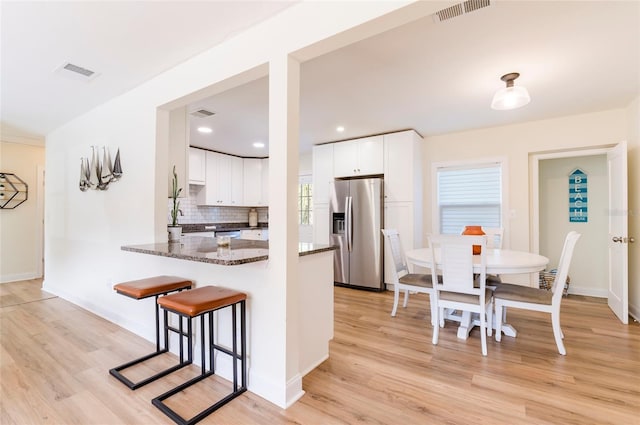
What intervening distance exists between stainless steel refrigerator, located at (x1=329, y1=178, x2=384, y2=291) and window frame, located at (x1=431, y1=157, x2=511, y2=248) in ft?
2.87

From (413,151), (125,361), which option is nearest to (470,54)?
(413,151)

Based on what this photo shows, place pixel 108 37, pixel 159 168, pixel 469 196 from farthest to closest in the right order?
pixel 469 196 < pixel 159 168 < pixel 108 37

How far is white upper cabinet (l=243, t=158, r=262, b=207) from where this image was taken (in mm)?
5996

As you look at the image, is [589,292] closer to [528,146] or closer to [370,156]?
[528,146]

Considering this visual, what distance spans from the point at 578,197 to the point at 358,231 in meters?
3.23

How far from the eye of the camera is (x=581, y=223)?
14.1ft

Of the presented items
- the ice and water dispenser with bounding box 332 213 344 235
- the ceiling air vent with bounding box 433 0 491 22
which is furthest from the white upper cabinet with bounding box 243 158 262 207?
the ceiling air vent with bounding box 433 0 491 22

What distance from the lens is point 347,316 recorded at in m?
3.29

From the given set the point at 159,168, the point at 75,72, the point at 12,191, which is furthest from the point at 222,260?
the point at 12,191

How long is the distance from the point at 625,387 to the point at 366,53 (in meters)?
2.89

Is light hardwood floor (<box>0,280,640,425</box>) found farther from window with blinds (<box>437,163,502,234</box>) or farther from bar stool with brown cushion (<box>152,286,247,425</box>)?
window with blinds (<box>437,163,502,234</box>)

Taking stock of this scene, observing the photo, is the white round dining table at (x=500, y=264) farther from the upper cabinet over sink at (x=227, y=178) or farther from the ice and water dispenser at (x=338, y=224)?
the upper cabinet over sink at (x=227, y=178)

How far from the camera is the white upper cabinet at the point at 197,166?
16.5 ft

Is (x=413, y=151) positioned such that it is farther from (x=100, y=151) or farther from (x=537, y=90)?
(x=100, y=151)
